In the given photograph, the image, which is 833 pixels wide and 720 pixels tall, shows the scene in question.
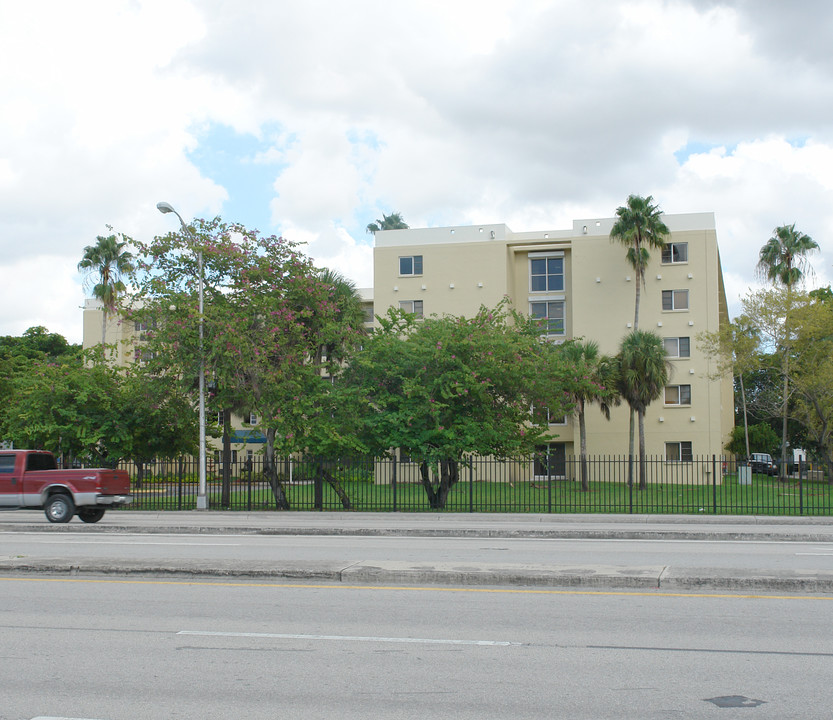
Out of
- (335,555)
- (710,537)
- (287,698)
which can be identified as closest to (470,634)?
(287,698)

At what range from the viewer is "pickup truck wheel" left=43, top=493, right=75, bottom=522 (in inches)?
827

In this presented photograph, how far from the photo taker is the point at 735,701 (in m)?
5.93

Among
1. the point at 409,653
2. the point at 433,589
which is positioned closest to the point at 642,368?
the point at 433,589

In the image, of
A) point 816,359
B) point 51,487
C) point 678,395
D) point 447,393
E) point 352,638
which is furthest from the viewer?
point 678,395

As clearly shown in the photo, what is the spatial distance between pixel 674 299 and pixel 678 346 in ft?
9.04

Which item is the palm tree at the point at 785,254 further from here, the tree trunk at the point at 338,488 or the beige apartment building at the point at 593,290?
the tree trunk at the point at 338,488

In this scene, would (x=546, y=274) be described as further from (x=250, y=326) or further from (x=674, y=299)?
(x=250, y=326)

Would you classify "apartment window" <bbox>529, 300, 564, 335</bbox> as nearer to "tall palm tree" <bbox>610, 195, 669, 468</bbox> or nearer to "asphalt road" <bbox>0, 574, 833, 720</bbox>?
"tall palm tree" <bbox>610, 195, 669, 468</bbox>

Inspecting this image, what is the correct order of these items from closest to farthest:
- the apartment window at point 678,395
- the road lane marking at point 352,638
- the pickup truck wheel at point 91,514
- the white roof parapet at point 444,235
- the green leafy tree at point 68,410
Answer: the road lane marking at point 352,638
the pickup truck wheel at point 91,514
the green leafy tree at point 68,410
the apartment window at point 678,395
the white roof parapet at point 444,235

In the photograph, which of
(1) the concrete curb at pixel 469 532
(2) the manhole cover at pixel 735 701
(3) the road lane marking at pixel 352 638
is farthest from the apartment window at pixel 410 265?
(2) the manhole cover at pixel 735 701

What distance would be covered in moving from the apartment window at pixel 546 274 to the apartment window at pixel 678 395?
899cm

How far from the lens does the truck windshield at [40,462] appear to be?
69.8ft

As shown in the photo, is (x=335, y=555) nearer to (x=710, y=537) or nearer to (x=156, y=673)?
(x=156, y=673)

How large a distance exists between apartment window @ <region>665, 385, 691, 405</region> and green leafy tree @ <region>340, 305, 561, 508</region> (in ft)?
76.9
